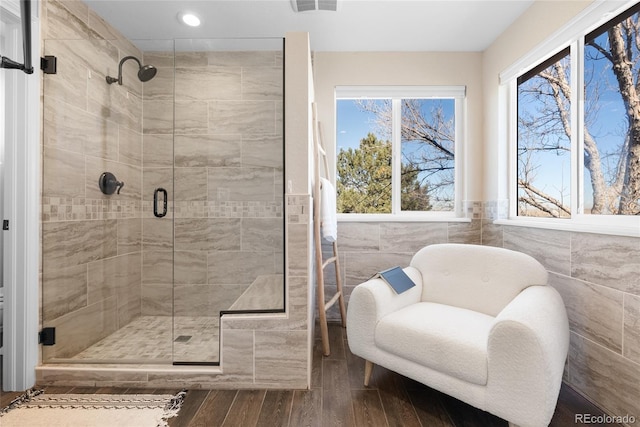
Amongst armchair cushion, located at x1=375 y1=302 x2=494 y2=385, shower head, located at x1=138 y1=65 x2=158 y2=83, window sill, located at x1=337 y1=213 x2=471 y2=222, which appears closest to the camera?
armchair cushion, located at x1=375 y1=302 x2=494 y2=385

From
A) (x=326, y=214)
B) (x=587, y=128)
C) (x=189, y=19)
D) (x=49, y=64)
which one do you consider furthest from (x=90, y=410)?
(x=587, y=128)

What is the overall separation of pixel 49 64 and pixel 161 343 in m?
1.86

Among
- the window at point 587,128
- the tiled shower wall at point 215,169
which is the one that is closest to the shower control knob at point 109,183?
the tiled shower wall at point 215,169

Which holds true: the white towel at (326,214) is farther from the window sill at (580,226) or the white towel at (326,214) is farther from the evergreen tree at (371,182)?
the window sill at (580,226)

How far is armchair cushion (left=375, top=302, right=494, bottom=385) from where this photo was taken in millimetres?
1417

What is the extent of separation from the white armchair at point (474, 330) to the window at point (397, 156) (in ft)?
3.00

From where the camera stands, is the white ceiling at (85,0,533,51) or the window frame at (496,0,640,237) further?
the white ceiling at (85,0,533,51)

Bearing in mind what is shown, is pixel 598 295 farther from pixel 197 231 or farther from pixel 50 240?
pixel 50 240

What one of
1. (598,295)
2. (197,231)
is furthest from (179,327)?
(598,295)

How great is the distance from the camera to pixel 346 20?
2402mm

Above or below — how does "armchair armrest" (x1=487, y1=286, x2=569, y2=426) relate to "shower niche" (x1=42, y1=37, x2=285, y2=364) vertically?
below

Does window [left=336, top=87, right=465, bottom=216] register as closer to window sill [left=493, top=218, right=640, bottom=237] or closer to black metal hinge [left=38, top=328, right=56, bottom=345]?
window sill [left=493, top=218, right=640, bottom=237]

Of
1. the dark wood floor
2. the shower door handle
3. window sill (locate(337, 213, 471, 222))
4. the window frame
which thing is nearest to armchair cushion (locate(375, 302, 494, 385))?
the dark wood floor

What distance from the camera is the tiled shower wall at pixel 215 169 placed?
207 cm
